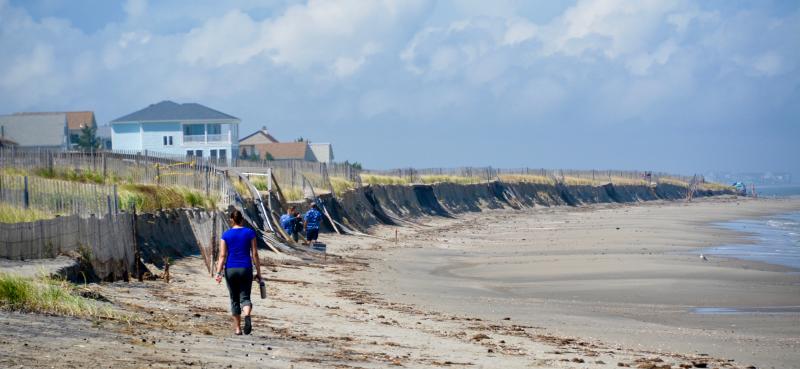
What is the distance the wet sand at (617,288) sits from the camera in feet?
46.0

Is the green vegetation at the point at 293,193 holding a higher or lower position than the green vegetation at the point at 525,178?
lower

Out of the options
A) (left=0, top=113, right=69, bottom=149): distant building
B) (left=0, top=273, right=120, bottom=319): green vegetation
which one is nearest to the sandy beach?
(left=0, top=273, right=120, bottom=319): green vegetation

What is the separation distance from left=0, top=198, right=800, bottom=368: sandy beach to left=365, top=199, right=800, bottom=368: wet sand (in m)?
0.05

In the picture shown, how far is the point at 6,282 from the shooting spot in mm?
10477

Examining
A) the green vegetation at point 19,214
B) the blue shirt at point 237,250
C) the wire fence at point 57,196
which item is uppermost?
the wire fence at point 57,196

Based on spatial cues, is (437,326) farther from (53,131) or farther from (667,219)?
(53,131)

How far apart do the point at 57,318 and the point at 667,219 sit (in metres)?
47.3

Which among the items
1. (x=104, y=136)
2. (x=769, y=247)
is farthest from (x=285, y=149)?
(x=769, y=247)

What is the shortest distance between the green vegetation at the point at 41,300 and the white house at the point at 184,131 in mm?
60534

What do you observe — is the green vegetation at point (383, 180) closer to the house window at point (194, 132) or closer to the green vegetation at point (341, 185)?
the green vegetation at point (341, 185)

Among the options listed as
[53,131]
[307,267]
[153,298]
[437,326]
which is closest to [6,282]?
[153,298]

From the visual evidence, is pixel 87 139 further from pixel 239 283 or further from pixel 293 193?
pixel 239 283

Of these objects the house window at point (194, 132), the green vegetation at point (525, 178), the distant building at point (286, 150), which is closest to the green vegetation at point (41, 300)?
the house window at point (194, 132)

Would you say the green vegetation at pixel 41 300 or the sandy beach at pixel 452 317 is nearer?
the sandy beach at pixel 452 317
